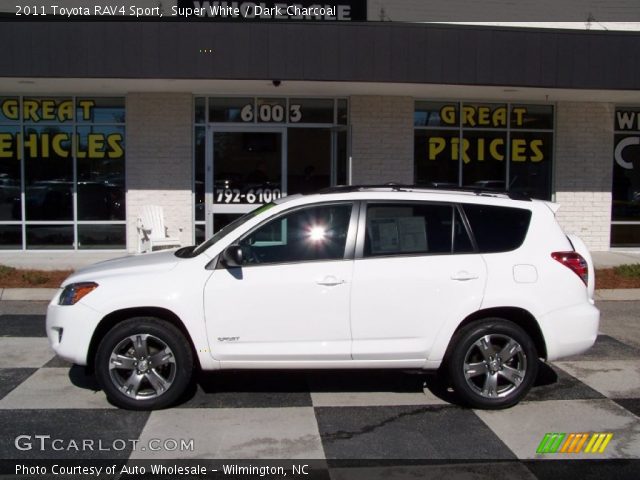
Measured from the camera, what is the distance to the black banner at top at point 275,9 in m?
13.4

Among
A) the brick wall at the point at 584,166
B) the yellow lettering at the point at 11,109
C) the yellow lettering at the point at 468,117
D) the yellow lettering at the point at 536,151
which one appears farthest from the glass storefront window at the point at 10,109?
the brick wall at the point at 584,166

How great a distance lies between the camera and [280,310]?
5473 millimetres

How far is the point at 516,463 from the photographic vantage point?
471cm

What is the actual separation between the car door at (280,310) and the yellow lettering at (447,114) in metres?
9.44

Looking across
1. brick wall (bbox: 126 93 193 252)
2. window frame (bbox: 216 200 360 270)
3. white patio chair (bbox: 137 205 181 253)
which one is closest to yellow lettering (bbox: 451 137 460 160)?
brick wall (bbox: 126 93 193 252)

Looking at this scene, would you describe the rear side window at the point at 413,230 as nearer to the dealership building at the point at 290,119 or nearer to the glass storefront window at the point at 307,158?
the dealership building at the point at 290,119

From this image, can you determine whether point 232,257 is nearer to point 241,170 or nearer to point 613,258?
point 241,170

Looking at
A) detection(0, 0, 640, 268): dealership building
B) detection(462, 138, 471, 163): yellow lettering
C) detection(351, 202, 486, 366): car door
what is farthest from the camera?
detection(462, 138, 471, 163): yellow lettering

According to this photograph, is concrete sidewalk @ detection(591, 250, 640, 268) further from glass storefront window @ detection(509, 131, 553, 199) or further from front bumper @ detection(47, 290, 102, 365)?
front bumper @ detection(47, 290, 102, 365)

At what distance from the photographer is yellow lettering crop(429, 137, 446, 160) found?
14430 millimetres

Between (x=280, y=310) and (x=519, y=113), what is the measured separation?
1070 centimetres

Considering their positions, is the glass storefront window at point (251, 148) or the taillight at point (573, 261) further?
the glass storefront window at point (251, 148)

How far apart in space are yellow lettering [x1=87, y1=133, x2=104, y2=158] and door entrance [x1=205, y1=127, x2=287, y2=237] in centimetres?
214

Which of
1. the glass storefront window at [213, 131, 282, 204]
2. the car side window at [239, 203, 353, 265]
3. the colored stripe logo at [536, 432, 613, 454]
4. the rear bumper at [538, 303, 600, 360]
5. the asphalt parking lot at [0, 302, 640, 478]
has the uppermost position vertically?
the glass storefront window at [213, 131, 282, 204]
